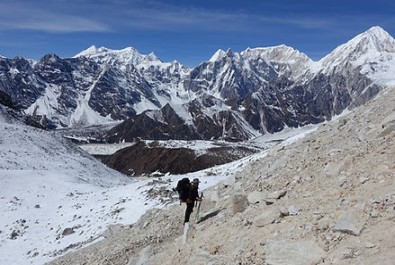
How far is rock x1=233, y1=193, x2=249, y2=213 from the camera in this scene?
56.8ft

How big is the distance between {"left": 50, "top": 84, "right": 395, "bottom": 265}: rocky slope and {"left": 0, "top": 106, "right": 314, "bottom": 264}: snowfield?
8055mm

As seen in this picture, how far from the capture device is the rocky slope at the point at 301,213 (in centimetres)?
1176

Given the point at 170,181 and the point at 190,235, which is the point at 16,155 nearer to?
the point at 170,181

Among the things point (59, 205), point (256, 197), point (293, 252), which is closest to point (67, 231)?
point (59, 205)

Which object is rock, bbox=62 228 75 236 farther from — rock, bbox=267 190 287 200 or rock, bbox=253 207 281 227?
rock, bbox=253 207 281 227

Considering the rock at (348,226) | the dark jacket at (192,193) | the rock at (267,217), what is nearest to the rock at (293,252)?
the rock at (348,226)

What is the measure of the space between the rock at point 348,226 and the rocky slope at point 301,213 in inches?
1.0

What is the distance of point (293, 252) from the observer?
1211 cm

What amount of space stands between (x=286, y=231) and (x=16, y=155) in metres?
67.4

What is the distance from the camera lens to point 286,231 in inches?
522

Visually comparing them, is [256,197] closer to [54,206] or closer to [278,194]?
[278,194]

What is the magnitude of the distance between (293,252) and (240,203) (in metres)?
5.44

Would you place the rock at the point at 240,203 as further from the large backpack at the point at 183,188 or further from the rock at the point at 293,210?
the rock at the point at 293,210

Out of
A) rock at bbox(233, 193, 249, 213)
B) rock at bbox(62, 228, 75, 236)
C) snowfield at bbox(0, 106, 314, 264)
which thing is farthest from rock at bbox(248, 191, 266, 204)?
rock at bbox(62, 228, 75, 236)
